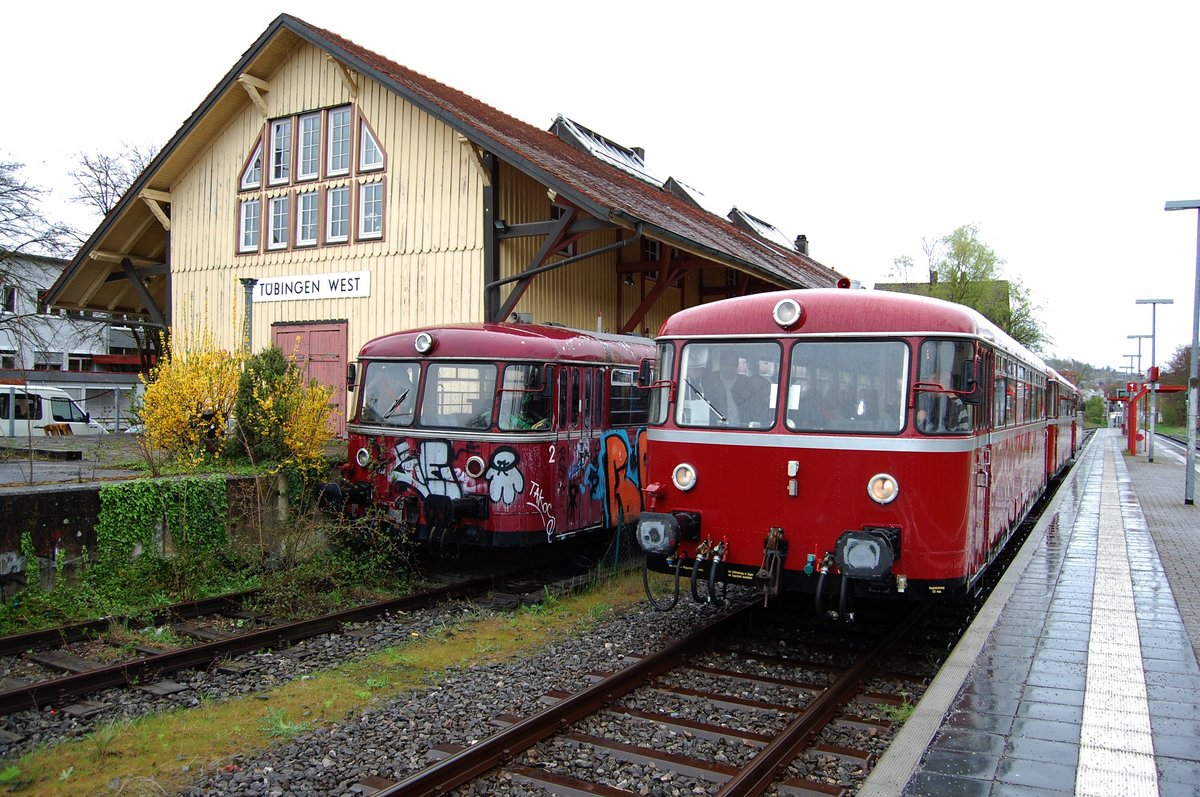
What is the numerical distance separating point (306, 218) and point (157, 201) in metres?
4.05

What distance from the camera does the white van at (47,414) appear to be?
24.8 meters

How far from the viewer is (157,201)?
18844 millimetres

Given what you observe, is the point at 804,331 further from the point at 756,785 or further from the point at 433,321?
the point at 433,321

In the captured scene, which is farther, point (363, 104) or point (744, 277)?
point (744, 277)

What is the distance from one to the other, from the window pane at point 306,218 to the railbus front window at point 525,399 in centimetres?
887

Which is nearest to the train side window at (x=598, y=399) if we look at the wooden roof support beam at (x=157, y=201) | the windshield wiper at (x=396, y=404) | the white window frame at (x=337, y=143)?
the windshield wiper at (x=396, y=404)

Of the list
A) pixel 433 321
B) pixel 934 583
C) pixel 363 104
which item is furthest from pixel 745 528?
pixel 363 104

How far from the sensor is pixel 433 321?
51.1 feet

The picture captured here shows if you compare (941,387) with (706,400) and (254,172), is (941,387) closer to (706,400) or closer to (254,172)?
(706,400)

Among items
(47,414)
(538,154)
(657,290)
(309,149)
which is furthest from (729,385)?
(47,414)

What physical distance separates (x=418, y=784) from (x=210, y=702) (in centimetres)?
240

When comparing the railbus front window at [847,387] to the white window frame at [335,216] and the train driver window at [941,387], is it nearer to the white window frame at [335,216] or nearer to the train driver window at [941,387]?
the train driver window at [941,387]

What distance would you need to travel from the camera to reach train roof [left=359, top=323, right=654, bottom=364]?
32.8 ft

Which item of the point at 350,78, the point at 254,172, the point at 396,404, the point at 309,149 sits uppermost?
the point at 350,78
